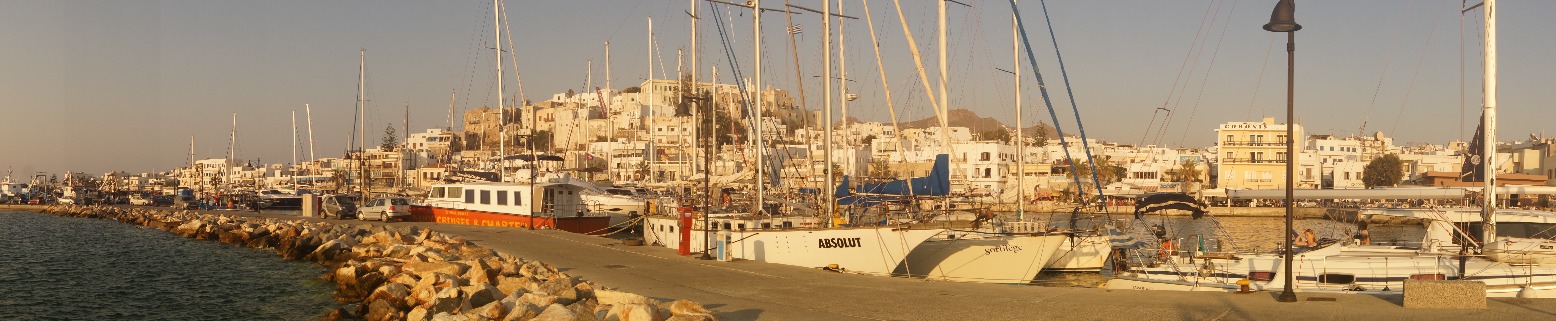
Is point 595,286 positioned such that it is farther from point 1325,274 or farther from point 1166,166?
point 1166,166

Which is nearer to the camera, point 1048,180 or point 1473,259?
point 1473,259

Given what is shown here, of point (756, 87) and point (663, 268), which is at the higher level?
point (756, 87)

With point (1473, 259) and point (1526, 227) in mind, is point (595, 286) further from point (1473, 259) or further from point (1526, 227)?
point (1526, 227)

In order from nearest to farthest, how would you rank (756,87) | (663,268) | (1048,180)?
(663,268), (756,87), (1048,180)

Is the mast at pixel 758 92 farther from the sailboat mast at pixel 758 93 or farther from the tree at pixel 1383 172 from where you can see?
the tree at pixel 1383 172

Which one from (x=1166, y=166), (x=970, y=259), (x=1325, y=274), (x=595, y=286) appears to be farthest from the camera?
(x=1166, y=166)

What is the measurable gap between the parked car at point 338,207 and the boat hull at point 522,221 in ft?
30.1

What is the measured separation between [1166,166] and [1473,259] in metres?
112

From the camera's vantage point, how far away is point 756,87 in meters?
31.5

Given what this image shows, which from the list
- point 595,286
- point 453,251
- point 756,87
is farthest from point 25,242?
point 595,286

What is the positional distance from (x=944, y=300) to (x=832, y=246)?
7.78 metres

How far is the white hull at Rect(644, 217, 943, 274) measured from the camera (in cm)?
2405

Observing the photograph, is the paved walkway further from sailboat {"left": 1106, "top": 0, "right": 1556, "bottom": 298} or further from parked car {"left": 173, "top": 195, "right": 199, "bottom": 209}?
parked car {"left": 173, "top": 195, "right": 199, "bottom": 209}

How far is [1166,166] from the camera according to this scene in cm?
13050
